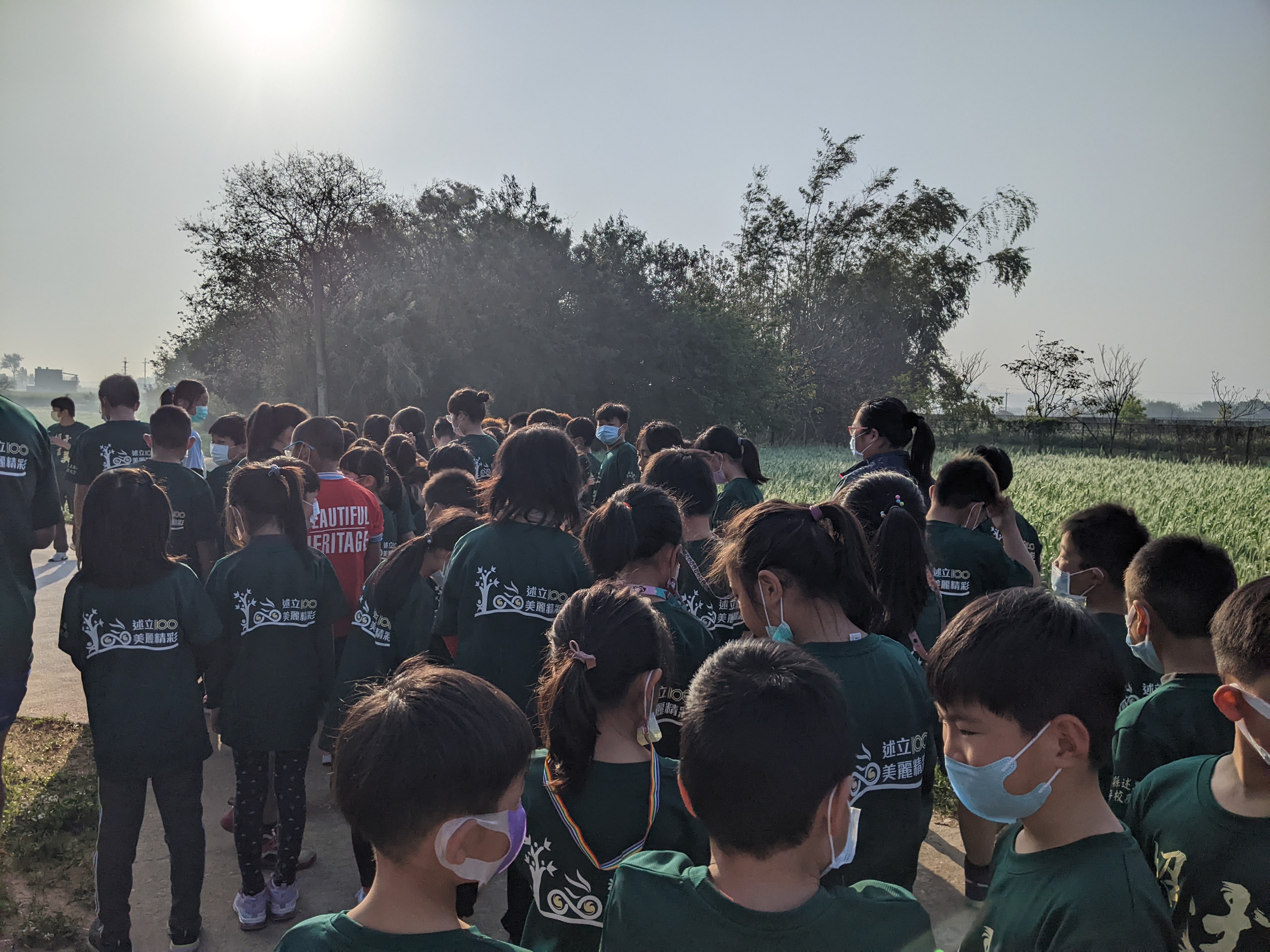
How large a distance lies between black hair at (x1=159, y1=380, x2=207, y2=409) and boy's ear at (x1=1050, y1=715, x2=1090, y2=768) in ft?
19.9

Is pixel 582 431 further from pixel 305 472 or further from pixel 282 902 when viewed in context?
pixel 282 902

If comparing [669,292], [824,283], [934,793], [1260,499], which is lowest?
[934,793]

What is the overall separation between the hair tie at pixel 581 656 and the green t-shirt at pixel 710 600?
128 centimetres

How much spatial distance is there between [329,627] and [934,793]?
341 cm

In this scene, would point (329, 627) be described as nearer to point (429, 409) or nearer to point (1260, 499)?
point (1260, 499)

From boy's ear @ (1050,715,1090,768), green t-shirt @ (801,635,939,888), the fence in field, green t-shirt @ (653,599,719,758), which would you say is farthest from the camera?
Answer: the fence in field

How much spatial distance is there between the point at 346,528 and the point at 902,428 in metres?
3.20

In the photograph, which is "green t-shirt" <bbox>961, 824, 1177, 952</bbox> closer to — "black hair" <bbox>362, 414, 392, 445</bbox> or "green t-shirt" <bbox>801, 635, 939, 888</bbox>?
"green t-shirt" <bbox>801, 635, 939, 888</bbox>

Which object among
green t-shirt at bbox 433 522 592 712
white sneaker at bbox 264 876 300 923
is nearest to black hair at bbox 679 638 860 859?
green t-shirt at bbox 433 522 592 712

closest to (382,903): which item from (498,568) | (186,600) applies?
(498,568)

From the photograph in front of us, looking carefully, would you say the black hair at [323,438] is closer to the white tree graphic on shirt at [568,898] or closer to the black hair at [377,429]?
the white tree graphic on shirt at [568,898]

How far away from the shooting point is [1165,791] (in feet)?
5.64

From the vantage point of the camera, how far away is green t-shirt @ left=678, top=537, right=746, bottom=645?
3252mm

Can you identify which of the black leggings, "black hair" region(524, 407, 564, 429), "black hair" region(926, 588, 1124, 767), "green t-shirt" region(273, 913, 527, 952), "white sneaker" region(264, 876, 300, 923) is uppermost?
"black hair" region(524, 407, 564, 429)
